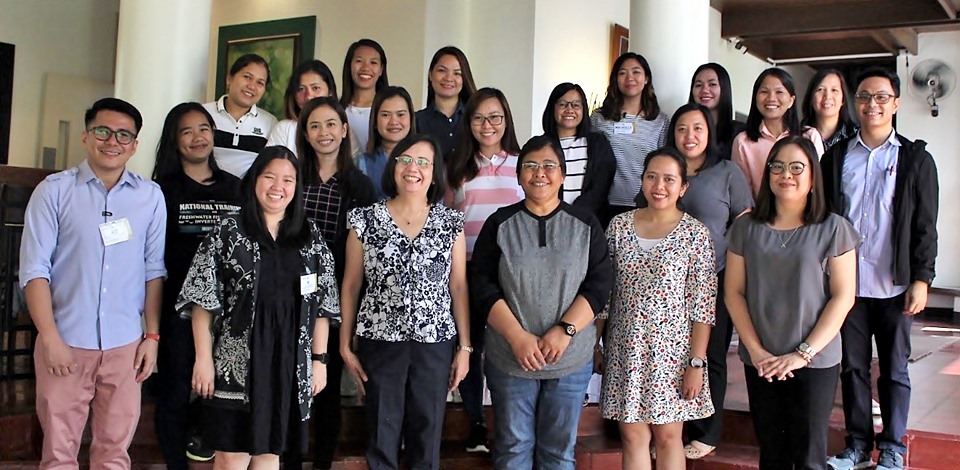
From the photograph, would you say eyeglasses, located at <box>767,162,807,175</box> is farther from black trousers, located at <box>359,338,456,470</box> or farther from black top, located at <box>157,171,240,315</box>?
black top, located at <box>157,171,240,315</box>

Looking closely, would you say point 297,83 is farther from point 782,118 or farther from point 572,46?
point 572,46

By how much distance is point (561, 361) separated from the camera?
8.64ft

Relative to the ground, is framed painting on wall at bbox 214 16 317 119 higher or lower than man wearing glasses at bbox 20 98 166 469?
higher

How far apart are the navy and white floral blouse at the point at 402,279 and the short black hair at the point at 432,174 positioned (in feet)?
0.29

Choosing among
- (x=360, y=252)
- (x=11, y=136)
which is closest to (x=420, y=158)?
(x=360, y=252)

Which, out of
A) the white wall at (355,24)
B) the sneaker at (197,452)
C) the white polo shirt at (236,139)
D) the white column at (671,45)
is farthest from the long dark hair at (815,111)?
the white wall at (355,24)

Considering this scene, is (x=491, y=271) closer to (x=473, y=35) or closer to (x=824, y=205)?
(x=824, y=205)

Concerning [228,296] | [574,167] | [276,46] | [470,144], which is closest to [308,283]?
[228,296]

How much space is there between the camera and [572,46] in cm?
620

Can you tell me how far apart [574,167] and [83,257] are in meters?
1.86

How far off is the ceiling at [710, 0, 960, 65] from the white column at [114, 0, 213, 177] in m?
5.95

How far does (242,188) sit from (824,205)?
1903mm

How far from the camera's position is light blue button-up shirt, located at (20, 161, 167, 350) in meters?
2.46

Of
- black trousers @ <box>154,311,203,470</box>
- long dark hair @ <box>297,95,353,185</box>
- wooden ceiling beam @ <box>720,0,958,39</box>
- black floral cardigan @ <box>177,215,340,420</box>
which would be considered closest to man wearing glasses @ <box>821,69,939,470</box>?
→ long dark hair @ <box>297,95,353,185</box>
